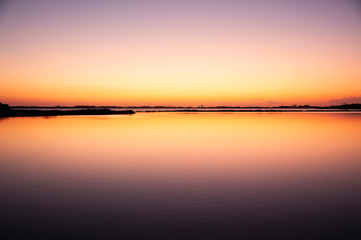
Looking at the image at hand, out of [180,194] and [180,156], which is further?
[180,156]

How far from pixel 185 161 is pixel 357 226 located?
1112cm

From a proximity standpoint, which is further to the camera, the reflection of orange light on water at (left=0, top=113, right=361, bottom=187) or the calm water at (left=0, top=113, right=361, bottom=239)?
the reflection of orange light on water at (left=0, top=113, right=361, bottom=187)

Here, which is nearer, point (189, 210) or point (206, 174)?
point (189, 210)

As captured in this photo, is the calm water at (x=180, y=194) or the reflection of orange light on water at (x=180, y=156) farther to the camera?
the reflection of orange light on water at (x=180, y=156)

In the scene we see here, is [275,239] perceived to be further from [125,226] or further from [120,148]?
[120,148]

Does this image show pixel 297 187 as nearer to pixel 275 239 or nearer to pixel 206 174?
pixel 206 174

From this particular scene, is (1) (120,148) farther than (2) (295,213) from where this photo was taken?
Yes

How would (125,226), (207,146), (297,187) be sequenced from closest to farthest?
(125,226)
(297,187)
(207,146)

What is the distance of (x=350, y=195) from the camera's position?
11.5 metres

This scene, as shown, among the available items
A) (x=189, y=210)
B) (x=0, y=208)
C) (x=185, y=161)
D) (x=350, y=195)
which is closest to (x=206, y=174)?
(x=185, y=161)

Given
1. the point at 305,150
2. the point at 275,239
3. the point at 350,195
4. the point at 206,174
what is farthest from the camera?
the point at 305,150

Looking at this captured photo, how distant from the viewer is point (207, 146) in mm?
24609

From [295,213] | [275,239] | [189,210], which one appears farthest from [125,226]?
[295,213]

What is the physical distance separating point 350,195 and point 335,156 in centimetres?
987
